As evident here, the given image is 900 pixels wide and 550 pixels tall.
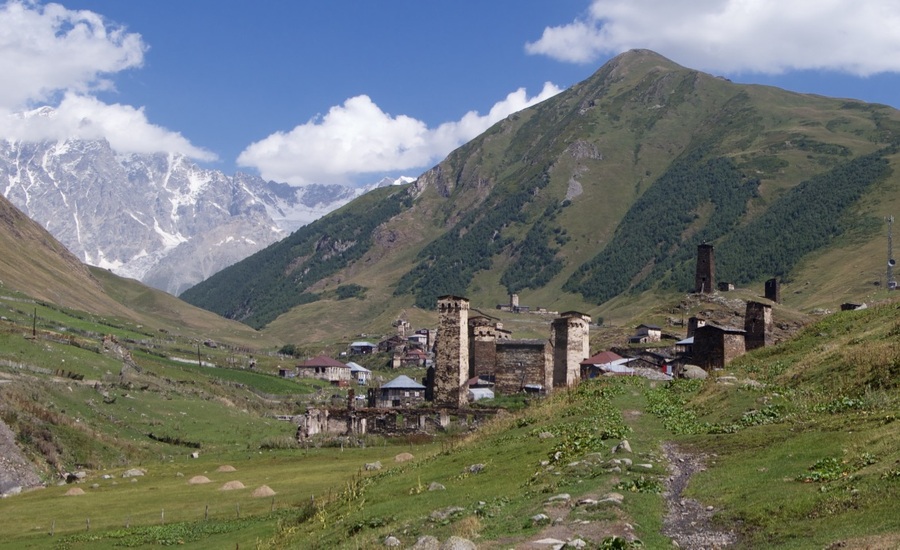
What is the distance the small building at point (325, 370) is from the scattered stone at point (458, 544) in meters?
136

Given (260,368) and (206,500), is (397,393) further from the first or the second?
(260,368)

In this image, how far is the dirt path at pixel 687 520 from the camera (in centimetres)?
1845

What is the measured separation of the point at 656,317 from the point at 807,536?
11481cm

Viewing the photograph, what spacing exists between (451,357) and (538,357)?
20772 mm

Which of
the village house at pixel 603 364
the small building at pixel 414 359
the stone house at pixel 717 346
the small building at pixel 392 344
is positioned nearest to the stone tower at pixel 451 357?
the village house at pixel 603 364

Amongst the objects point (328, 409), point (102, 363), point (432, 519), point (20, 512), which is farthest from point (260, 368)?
point (432, 519)

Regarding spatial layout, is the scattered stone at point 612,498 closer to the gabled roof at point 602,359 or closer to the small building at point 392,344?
the gabled roof at point 602,359

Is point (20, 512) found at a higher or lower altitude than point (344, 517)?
lower

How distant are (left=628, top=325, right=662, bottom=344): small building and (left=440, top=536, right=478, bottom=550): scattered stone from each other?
95073 millimetres

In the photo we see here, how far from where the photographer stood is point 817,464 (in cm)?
2175

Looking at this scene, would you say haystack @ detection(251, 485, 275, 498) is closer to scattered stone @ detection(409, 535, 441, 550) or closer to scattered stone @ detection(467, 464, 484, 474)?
scattered stone @ detection(467, 464, 484, 474)

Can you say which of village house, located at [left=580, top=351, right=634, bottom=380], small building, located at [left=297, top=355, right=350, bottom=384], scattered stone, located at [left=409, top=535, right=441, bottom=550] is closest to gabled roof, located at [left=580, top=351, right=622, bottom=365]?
village house, located at [left=580, top=351, right=634, bottom=380]

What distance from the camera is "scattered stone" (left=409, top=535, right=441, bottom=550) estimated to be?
1862 centimetres

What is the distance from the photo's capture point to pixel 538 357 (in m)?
90.2
